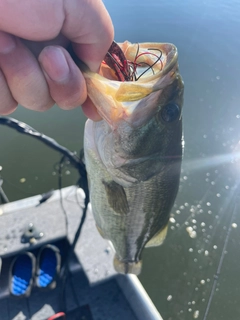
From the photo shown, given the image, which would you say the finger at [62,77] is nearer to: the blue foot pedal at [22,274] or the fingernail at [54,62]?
the fingernail at [54,62]

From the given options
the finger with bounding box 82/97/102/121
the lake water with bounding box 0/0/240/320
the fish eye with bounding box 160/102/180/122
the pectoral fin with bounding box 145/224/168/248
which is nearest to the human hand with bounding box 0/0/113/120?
the finger with bounding box 82/97/102/121

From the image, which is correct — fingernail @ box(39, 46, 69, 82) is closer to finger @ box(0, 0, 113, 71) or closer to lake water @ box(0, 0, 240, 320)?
finger @ box(0, 0, 113, 71)

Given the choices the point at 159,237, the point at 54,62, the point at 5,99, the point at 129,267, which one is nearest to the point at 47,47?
the point at 54,62

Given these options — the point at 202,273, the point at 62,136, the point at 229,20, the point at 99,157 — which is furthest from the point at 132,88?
the point at 229,20

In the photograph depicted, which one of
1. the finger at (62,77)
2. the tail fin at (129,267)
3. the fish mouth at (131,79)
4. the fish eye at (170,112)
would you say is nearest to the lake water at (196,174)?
the tail fin at (129,267)

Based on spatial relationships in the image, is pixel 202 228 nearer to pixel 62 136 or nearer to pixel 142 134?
pixel 62 136

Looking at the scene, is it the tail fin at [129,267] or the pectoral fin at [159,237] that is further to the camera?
the tail fin at [129,267]
